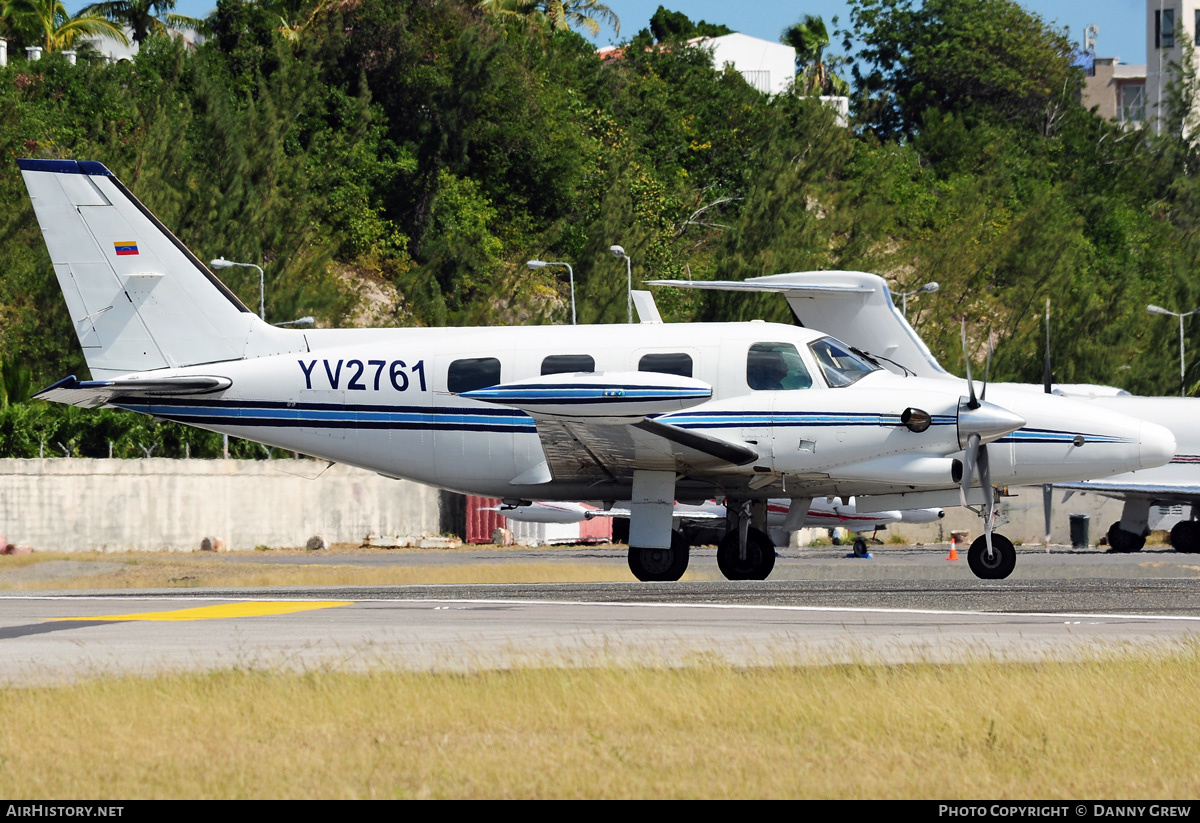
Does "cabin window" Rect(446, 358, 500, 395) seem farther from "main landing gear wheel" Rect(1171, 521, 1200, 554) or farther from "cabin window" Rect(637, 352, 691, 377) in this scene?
"main landing gear wheel" Rect(1171, 521, 1200, 554)

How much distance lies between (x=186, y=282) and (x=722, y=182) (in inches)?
2523

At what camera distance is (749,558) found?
2112cm

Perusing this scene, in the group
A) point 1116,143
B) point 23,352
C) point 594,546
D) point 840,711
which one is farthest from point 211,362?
point 1116,143

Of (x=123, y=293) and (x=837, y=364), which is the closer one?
(x=837, y=364)

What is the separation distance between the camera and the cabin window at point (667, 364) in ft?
64.6

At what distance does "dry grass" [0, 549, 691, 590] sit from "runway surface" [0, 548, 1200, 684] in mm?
3825

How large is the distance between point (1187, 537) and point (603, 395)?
24.6 meters

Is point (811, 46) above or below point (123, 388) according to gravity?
above

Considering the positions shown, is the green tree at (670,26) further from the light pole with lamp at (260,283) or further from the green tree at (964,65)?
the light pole with lamp at (260,283)

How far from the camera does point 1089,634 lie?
13047 mm

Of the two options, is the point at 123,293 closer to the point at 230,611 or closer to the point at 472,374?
the point at 472,374

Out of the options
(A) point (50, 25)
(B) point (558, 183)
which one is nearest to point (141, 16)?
(A) point (50, 25)

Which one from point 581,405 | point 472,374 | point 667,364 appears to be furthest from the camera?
point 472,374

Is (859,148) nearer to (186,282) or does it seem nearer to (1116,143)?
(1116,143)
